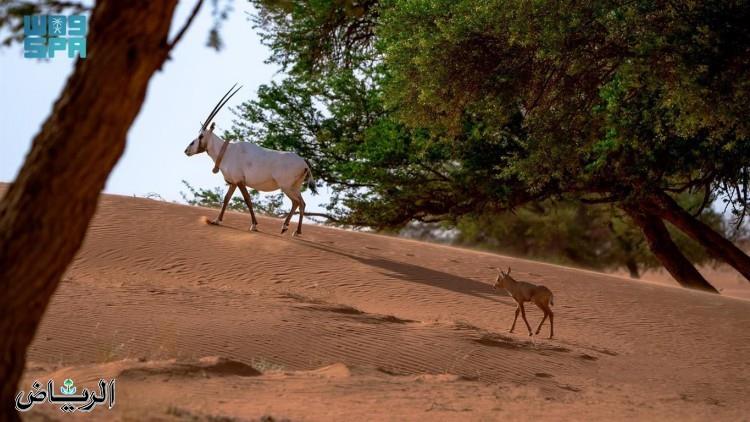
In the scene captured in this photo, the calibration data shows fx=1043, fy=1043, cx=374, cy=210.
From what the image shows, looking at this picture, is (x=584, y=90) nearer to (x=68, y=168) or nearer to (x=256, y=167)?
(x=256, y=167)

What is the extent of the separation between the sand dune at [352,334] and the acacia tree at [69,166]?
4.26ft

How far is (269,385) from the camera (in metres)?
8.98

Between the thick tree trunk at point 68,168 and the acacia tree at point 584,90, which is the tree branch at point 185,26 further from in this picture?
the acacia tree at point 584,90

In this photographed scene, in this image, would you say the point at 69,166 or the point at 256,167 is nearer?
the point at 69,166

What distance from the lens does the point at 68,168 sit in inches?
221

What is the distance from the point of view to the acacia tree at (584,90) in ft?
44.4

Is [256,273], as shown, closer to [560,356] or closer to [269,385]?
[560,356]

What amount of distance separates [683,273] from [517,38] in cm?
1114

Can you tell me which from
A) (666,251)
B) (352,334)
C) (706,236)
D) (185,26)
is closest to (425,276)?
(352,334)

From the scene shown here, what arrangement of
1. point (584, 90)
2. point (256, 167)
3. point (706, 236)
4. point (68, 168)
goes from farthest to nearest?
point (706, 236)
point (256, 167)
point (584, 90)
point (68, 168)

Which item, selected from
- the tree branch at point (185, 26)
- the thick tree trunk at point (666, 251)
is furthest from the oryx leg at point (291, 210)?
the tree branch at point (185, 26)

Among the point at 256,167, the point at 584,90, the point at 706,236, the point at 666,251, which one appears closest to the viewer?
the point at 584,90

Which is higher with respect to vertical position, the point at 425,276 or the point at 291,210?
the point at 291,210

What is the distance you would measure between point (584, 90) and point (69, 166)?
1193 cm
